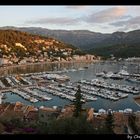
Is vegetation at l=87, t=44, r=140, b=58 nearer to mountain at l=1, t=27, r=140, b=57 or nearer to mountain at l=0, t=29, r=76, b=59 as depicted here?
mountain at l=1, t=27, r=140, b=57

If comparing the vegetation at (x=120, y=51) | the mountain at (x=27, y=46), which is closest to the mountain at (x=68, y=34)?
the mountain at (x=27, y=46)

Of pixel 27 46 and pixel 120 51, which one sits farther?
pixel 120 51

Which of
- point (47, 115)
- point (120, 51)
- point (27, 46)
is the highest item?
point (27, 46)

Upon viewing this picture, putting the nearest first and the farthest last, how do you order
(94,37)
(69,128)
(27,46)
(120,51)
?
1. (69,128)
2. (94,37)
3. (27,46)
4. (120,51)

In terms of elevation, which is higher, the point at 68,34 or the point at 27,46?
the point at 68,34

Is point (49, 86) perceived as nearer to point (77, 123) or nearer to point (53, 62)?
point (53, 62)

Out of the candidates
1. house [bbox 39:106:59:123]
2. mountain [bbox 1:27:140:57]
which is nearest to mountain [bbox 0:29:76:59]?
mountain [bbox 1:27:140:57]

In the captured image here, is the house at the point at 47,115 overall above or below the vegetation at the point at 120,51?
below

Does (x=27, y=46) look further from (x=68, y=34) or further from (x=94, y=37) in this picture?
(x=68, y=34)

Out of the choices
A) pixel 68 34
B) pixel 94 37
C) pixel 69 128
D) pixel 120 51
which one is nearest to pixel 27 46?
pixel 120 51

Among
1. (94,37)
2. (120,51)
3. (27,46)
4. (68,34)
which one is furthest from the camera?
(120,51)

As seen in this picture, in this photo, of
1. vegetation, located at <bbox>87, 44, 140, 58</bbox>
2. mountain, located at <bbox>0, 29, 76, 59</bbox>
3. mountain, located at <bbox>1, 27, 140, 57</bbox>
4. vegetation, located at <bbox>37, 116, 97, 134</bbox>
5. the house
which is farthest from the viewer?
mountain, located at <bbox>0, 29, 76, 59</bbox>

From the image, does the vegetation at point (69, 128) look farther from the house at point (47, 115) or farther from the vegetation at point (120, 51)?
the vegetation at point (120, 51)
